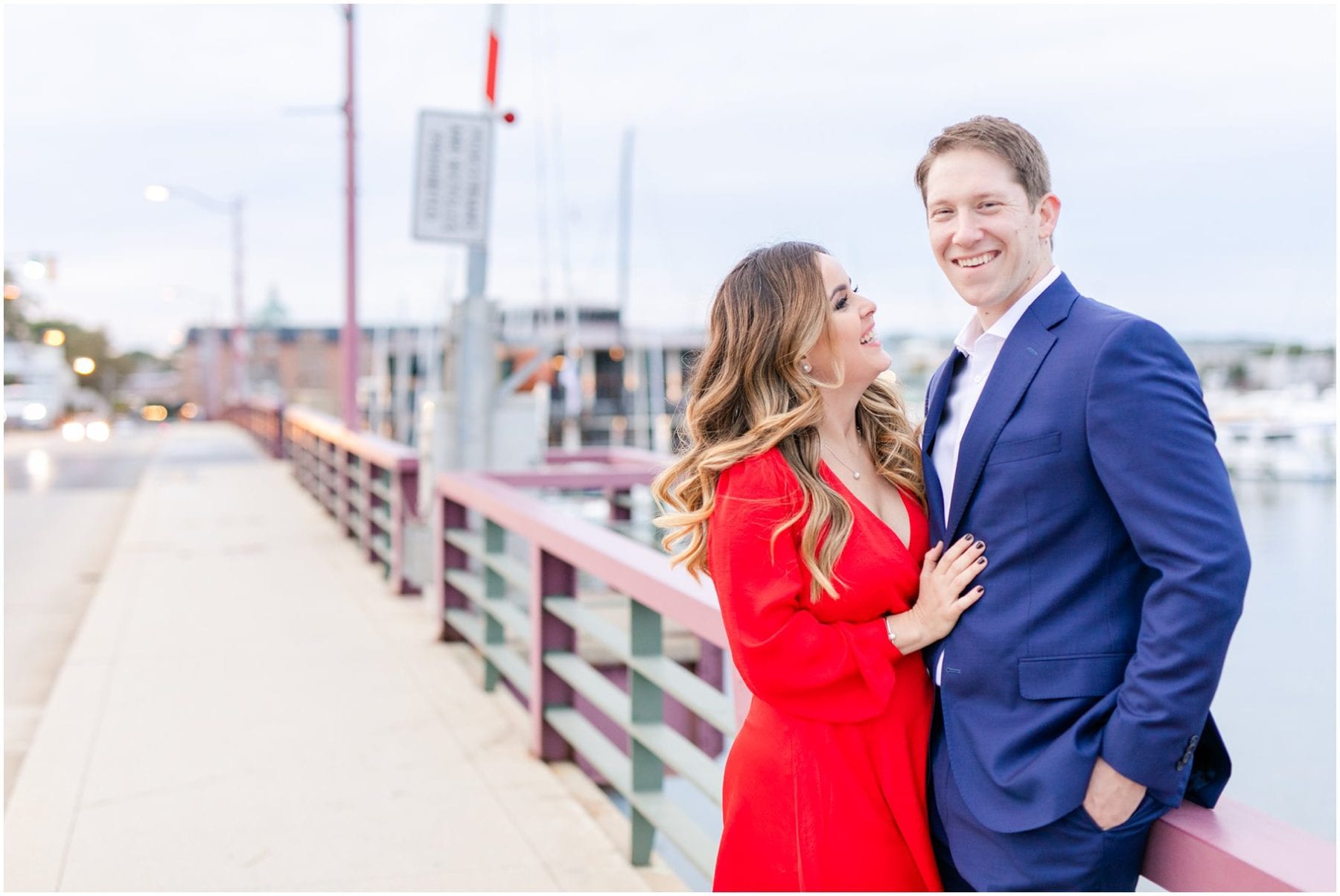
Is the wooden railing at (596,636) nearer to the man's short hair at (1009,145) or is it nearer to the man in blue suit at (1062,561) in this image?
the man in blue suit at (1062,561)

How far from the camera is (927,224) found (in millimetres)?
2037

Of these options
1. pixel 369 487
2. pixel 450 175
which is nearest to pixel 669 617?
pixel 450 175

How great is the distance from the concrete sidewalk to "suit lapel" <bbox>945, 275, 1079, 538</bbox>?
8.44ft

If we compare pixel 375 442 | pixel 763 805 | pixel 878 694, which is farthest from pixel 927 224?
pixel 375 442

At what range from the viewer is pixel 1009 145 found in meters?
1.92

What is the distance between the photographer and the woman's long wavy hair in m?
2.20

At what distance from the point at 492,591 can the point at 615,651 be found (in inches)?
85.0

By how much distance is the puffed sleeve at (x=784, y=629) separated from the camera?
2.14 metres

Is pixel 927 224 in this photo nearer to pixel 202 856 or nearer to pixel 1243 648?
pixel 202 856

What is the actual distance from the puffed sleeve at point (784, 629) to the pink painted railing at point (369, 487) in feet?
22.4

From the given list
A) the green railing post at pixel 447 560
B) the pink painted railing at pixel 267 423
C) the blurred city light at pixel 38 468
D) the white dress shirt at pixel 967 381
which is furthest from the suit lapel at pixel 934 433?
the pink painted railing at pixel 267 423

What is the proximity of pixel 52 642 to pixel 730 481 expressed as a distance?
7448mm

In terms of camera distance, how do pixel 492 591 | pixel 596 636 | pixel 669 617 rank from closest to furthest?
pixel 669 617, pixel 596 636, pixel 492 591

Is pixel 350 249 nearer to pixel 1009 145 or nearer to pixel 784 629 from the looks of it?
pixel 784 629
